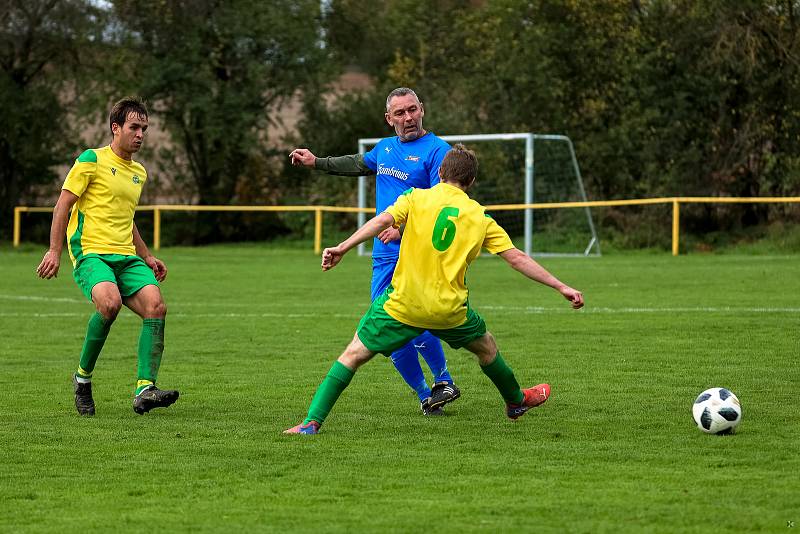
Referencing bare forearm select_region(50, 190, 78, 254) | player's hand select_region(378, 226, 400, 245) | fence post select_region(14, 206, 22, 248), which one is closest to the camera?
player's hand select_region(378, 226, 400, 245)

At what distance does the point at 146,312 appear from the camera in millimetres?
8125

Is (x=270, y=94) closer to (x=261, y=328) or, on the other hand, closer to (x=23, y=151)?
(x=23, y=151)

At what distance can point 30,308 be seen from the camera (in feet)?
52.5

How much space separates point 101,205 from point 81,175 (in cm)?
22

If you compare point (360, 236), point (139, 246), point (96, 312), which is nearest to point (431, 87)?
point (139, 246)

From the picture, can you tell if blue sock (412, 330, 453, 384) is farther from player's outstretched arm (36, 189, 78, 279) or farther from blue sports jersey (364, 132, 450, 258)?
player's outstretched arm (36, 189, 78, 279)

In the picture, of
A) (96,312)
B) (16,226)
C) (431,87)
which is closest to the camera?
(96,312)

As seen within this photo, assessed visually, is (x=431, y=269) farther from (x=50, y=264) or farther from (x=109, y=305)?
(x=50, y=264)

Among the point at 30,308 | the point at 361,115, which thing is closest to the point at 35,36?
the point at 361,115

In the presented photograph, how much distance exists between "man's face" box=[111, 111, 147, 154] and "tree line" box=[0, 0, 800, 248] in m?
21.6

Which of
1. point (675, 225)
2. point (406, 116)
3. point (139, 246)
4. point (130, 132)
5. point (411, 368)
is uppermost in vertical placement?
point (406, 116)

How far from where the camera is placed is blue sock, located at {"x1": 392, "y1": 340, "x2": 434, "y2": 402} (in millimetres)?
8086

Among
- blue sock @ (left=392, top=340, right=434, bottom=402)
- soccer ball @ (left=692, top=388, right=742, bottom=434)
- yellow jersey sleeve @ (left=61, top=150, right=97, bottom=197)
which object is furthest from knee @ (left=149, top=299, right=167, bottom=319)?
soccer ball @ (left=692, top=388, right=742, bottom=434)

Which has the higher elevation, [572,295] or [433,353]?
[572,295]
